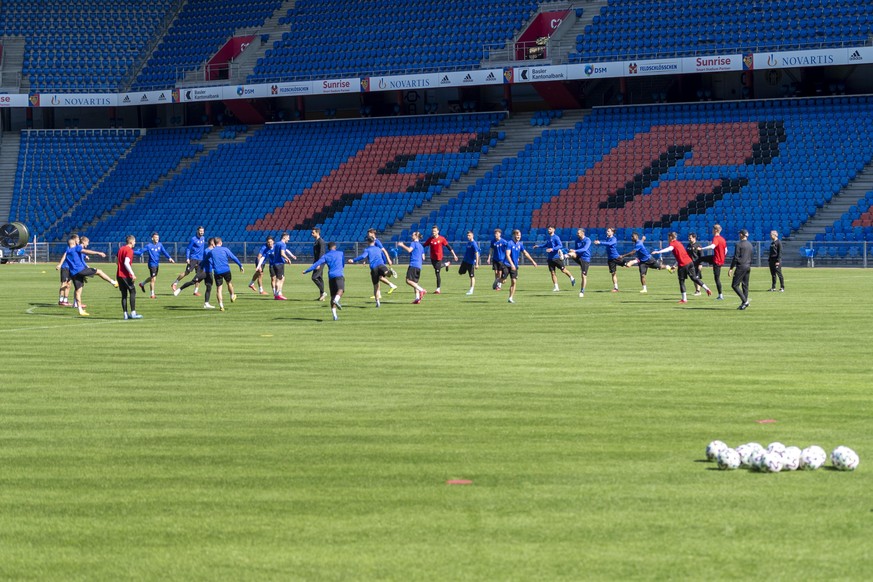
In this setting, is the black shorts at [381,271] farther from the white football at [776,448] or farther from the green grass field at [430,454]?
the white football at [776,448]

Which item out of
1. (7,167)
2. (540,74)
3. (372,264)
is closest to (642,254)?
(372,264)

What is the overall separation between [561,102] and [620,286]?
1129 inches

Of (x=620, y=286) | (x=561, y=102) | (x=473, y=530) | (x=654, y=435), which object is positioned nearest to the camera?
(x=473, y=530)

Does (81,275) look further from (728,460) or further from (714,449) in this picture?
(728,460)

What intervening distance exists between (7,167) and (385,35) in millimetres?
23838

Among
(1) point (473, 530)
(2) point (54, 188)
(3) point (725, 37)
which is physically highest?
(3) point (725, 37)

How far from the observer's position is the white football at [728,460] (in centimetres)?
1130

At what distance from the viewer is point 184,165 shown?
75562 mm

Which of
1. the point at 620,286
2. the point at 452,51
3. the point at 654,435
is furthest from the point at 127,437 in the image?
the point at 452,51

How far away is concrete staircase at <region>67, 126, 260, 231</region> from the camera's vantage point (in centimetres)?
7312

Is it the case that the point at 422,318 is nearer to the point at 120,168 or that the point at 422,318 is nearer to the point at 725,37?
the point at 725,37

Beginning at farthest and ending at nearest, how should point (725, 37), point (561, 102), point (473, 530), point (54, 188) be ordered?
point (54, 188) < point (561, 102) < point (725, 37) < point (473, 530)

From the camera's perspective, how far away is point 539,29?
6962 cm

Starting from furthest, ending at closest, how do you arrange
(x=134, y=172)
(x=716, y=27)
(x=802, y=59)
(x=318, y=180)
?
(x=134, y=172), (x=318, y=180), (x=716, y=27), (x=802, y=59)
